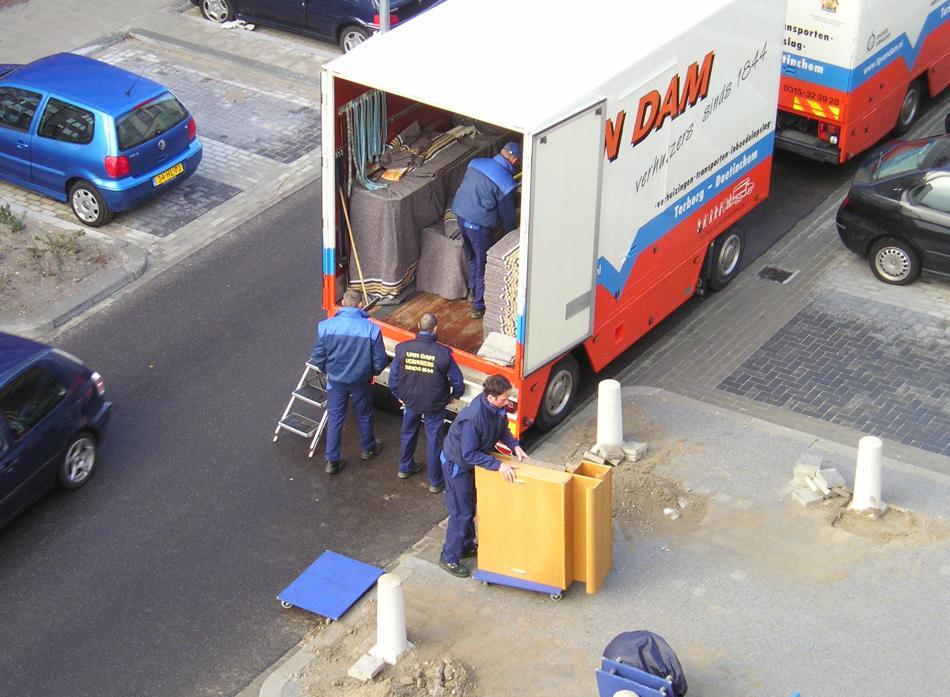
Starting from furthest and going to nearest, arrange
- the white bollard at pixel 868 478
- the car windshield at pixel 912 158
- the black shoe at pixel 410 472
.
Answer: the car windshield at pixel 912 158
the black shoe at pixel 410 472
the white bollard at pixel 868 478

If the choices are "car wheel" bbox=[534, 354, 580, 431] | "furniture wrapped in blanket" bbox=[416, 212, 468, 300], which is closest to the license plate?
"furniture wrapped in blanket" bbox=[416, 212, 468, 300]

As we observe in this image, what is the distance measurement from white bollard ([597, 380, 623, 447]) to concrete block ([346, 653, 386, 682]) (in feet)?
10.1

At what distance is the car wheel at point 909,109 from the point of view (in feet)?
56.0

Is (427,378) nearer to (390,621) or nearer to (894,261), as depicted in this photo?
(390,621)

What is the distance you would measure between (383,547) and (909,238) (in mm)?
6464

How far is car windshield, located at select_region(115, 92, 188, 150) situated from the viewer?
15398 millimetres

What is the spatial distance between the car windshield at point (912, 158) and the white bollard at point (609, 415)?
446 cm

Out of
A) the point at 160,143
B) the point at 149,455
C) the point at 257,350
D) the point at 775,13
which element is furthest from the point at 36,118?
the point at 775,13

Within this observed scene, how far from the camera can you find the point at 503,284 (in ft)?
37.9

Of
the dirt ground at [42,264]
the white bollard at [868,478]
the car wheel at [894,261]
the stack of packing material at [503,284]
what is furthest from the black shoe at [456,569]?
the car wheel at [894,261]

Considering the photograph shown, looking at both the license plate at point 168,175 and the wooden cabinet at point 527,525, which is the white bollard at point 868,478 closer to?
the wooden cabinet at point 527,525

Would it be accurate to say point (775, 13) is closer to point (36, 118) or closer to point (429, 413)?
point (429, 413)

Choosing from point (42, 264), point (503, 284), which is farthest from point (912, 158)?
point (42, 264)

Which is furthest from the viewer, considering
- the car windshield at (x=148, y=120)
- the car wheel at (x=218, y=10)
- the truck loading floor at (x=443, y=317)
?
the car wheel at (x=218, y=10)
